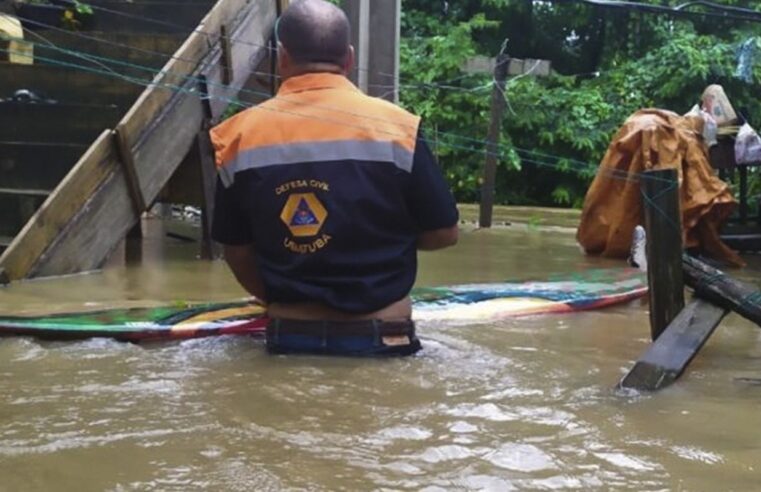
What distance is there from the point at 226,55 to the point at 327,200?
4066mm

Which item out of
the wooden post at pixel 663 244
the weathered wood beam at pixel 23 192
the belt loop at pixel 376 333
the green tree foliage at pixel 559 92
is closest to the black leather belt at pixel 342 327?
the belt loop at pixel 376 333

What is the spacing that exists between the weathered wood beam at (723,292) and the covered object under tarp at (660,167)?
360 centimetres

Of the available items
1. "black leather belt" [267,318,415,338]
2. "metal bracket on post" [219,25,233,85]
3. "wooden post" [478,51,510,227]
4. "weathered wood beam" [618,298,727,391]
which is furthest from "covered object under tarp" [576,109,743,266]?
"black leather belt" [267,318,415,338]

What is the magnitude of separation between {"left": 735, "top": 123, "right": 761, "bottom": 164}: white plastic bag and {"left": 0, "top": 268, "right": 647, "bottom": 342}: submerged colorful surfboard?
201 cm

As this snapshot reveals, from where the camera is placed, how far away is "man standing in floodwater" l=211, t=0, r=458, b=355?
332 centimetres

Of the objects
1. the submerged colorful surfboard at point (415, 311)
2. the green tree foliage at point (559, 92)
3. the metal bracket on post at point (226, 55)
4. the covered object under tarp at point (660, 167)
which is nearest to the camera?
the submerged colorful surfboard at point (415, 311)

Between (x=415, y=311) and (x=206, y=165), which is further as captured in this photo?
(x=206, y=165)

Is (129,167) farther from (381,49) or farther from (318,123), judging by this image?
(381,49)

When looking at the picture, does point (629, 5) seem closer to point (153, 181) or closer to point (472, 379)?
point (153, 181)

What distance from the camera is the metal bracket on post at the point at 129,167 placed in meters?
6.01

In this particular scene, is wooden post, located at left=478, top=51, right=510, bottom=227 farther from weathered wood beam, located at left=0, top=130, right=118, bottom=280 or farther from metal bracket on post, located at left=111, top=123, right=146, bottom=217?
weathered wood beam, located at left=0, top=130, right=118, bottom=280

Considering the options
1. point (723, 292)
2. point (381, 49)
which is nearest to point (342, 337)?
point (723, 292)

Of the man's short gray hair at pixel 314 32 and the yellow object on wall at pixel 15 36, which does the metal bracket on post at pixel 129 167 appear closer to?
the yellow object on wall at pixel 15 36

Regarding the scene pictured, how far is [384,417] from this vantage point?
110 inches
